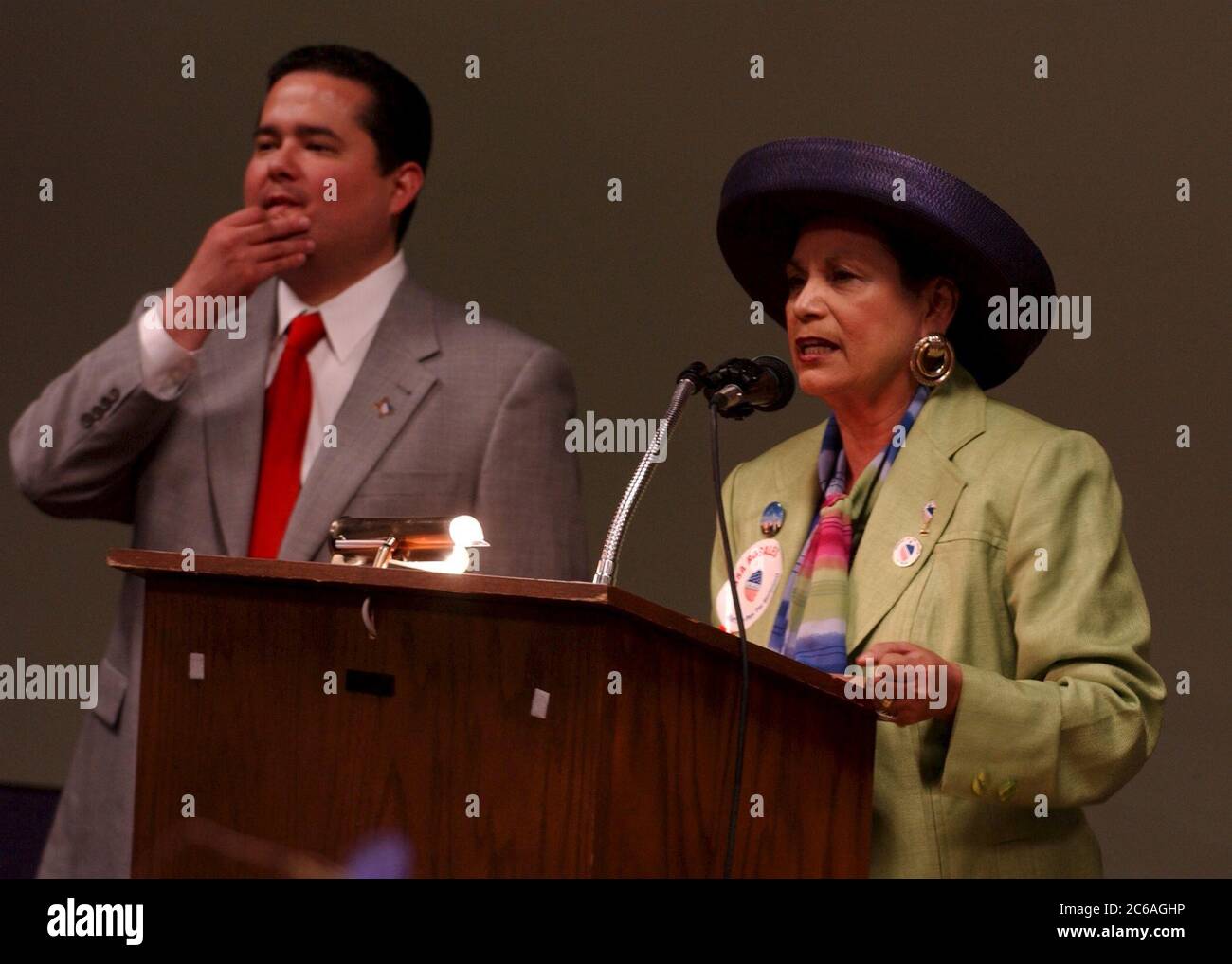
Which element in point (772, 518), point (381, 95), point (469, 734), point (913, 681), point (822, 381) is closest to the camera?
point (469, 734)

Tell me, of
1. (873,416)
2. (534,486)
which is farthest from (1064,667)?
(534,486)

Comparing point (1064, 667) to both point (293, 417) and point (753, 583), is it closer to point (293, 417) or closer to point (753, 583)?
point (753, 583)

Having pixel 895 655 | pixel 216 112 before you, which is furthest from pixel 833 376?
pixel 216 112

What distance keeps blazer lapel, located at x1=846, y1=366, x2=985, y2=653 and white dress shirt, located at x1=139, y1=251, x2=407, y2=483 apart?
1.09 meters

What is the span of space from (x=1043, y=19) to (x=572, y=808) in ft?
7.83

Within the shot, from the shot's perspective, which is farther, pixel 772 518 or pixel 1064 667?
pixel 772 518

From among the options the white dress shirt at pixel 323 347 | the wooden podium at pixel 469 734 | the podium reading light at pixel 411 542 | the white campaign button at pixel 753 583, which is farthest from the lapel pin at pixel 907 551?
the white dress shirt at pixel 323 347

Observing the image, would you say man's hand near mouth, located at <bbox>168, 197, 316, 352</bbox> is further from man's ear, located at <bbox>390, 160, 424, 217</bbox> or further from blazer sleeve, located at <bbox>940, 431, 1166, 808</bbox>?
blazer sleeve, located at <bbox>940, 431, 1166, 808</bbox>

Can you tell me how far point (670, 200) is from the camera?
3707 mm

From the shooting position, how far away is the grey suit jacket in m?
2.90

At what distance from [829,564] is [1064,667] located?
36 cm

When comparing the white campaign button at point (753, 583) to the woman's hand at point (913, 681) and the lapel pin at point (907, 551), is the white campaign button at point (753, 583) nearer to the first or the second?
the lapel pin at point (907, 551)

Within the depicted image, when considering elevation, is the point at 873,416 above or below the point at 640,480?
above

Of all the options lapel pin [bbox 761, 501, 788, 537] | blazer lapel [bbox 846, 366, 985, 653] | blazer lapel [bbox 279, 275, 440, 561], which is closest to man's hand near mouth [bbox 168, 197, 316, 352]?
blazer lapel [bbox 279, 275, 440, 561]
